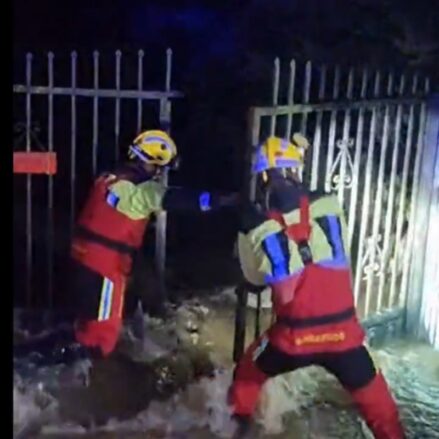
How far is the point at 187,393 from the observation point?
1274mm

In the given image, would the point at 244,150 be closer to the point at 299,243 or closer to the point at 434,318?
the point at 299,243

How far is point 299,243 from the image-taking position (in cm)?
122

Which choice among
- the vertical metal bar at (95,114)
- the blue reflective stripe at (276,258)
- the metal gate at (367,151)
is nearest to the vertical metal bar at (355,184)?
the metal gate at (367,151)

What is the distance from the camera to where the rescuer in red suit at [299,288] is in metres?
1.23

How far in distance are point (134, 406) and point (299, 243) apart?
0.32 metres

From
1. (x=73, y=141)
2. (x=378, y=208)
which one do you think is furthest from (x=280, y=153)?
(x=73, y=141)

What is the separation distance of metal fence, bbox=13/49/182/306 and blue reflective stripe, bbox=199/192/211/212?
0.05 meters

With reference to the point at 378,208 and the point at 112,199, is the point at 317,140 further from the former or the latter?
the point at 112,199

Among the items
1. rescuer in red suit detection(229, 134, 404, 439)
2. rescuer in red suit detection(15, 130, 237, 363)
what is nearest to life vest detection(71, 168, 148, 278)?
rescuer in red suit detection(15, 130, 237, 363)

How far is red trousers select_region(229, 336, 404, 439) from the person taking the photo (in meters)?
1.26

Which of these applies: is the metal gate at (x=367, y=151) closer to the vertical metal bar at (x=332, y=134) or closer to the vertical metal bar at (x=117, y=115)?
the vertical metal bar at (x=332, y=134)

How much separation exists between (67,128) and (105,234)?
15 centimetres

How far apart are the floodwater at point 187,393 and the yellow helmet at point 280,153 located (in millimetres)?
185

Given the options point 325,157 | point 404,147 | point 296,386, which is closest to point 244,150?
point 325,157
